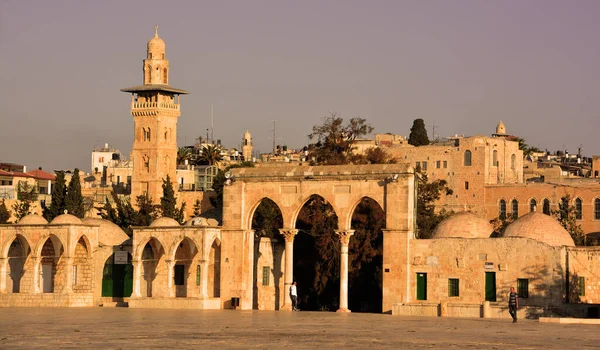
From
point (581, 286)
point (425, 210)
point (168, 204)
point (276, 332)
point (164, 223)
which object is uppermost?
point (168, 204)

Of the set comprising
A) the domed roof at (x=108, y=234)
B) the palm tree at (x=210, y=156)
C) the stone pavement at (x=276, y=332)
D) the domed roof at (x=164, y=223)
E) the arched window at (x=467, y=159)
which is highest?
the palm tree at (x=210, y=156)

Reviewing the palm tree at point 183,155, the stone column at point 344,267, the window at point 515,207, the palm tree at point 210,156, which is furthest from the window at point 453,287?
the palm tree at point 183,155

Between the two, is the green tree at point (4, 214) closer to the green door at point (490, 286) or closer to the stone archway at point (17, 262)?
the stone archway at point (17, 262)

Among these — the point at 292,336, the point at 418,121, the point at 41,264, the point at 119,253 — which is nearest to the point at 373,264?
the point at 119,253

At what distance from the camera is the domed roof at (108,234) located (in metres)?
48.0

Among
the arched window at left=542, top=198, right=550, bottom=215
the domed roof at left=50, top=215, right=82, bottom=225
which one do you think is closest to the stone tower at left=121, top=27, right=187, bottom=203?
the arched window at left=542, top=198, right=550, bottom=215

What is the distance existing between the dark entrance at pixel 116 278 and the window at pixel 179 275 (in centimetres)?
205

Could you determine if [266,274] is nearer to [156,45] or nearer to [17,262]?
[17,262]

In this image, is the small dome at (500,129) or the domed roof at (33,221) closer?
the domed roof at (33,221)

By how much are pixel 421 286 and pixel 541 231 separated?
18.5ft

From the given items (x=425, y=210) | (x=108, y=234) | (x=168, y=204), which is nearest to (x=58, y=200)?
(x=168, y=204)

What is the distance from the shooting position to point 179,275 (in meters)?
45.4

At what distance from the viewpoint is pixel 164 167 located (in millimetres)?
84812

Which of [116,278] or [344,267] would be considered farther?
[116,278]
